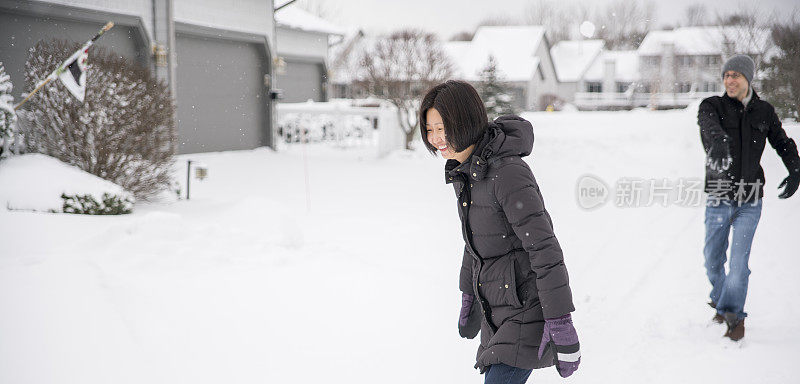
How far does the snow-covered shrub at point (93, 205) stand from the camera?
7.14m

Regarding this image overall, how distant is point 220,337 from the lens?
430 cm

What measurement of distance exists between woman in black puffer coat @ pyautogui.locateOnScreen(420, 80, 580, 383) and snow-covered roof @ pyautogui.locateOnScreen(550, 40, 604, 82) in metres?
37.7

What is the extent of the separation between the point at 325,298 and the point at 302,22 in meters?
18.8

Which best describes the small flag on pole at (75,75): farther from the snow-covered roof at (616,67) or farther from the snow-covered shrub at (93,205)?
the snow-covered roof at (616,67)

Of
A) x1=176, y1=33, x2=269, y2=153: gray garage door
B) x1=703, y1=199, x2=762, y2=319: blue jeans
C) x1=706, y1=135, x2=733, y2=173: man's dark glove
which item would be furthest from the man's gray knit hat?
x1=176, y1=33, x2=269, y2=153: gray garage door

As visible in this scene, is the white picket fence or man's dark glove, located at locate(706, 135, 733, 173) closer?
man's dark glove, located at locate(706, 135, 733, 173)

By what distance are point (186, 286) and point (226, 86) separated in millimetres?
12298

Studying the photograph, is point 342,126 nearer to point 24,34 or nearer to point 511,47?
point 24,34

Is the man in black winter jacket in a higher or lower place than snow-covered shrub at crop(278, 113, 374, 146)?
lower

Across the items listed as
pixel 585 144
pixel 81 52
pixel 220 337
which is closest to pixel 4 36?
pixel 81 52

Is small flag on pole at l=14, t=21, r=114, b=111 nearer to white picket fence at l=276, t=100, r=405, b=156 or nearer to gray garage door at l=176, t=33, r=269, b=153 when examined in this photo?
gray garage door at l=176, t=33, r=269, b=153

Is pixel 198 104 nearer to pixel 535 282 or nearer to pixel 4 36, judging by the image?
Result: pixel 4 36

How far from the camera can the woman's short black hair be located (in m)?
2.40

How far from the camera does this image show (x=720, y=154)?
454cm
